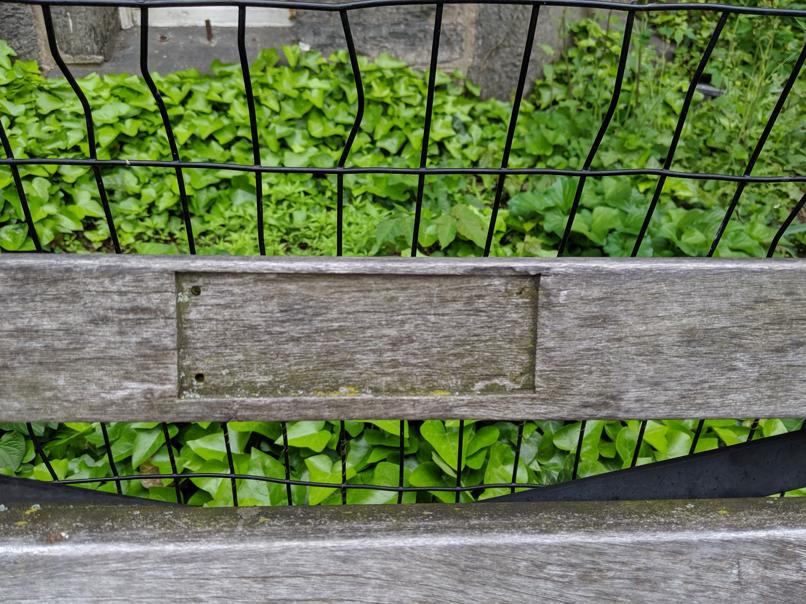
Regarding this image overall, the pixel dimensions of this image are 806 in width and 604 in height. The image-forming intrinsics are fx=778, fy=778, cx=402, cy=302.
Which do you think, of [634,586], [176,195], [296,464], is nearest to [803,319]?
[634,586]

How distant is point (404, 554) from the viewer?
1.07 metres

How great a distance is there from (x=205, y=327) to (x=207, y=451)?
902mm

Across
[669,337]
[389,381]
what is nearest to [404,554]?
[389,381]

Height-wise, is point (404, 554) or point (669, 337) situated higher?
point (669, 337)

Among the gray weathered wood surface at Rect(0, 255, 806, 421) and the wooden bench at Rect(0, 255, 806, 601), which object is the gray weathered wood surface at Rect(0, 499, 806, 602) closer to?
the wooden bench at Rect(0, 255, 806, 601)

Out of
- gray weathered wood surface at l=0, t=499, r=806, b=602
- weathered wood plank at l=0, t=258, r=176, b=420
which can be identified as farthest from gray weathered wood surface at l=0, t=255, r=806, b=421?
gray weathered wood surface at l=0, t=499, r=806, b=602

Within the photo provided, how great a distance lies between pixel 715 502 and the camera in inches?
45.8

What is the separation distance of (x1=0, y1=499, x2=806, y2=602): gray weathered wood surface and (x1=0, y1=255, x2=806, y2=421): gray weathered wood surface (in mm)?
145

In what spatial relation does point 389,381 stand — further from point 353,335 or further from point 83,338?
point 83,338

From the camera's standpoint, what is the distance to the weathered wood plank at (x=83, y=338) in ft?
3.32

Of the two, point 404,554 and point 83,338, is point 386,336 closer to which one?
point 404,554

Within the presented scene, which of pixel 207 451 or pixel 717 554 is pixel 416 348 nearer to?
pixel 717 554

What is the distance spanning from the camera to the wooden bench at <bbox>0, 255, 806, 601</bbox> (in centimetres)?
103

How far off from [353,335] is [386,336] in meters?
0.05
